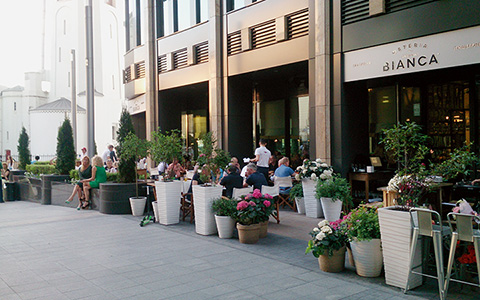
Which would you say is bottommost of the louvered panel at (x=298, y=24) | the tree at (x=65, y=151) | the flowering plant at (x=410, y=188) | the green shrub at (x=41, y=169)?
the green shrub at (x=41, y=169)

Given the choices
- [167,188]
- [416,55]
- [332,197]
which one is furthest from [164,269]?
[416,55]

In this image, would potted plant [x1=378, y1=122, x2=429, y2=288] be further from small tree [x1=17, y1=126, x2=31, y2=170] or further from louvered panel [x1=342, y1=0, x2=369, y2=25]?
small tree [x1=17, y1=126, x2=31, y2=170]

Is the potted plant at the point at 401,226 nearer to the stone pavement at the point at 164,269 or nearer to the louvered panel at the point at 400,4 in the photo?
the stone pavement at the point at 164,269

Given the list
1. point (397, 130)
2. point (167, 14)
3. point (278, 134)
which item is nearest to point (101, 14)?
point (167, 14)

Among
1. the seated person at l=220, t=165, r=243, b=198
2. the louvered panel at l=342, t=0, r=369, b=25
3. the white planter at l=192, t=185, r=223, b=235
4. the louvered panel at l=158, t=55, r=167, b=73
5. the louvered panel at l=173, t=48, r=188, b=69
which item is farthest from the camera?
the louvered panel at l=158, t=55, r=167, b=73

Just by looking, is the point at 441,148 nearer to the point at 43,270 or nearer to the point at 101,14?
the point at 43,270

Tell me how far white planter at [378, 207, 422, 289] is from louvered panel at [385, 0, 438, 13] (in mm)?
6311

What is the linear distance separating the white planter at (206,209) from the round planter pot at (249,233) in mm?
1012

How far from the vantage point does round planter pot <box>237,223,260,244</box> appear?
820cm

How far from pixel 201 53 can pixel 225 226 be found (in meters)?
10.6

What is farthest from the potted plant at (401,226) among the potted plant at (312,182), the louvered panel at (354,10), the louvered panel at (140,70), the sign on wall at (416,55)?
the louvered panel at (140,70)

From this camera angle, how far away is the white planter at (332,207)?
33.1 ft

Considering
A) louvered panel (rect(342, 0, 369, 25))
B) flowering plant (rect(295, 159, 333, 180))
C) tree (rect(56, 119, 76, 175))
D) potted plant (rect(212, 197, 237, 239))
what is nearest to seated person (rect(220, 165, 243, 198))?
potted plant (rect(212, 197, 237, 239))

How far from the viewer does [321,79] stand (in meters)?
12.2
